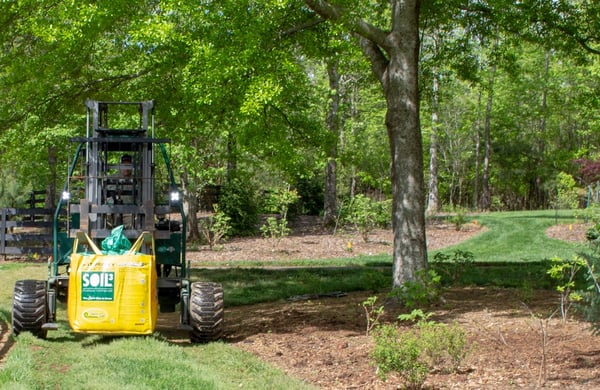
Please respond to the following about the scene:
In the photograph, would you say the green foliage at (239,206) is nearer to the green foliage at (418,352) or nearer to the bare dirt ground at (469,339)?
the bare dirt ground at (469,339)

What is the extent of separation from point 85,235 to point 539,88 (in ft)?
134

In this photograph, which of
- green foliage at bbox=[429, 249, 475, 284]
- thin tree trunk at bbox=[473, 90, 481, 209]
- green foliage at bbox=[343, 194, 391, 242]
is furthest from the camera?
thin tree trunk at bbox=[473, 90, 481, 209]

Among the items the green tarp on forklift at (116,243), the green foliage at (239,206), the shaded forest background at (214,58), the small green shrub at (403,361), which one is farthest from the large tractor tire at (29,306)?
the green foliage at (239,206)

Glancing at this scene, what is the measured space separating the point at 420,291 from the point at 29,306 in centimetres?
506

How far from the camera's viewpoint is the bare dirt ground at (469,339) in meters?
6.49

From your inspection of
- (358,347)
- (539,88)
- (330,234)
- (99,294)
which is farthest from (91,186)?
(539,88)

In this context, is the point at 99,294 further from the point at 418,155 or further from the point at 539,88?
the point at 539,88

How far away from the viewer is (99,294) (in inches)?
312

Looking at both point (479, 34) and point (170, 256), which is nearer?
point (170, 256)

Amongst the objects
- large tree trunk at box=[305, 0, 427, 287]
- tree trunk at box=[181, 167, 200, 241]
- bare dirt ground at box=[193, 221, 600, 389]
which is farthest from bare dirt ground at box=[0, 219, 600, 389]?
tree trunk at box=[181, 167, 200, 241]

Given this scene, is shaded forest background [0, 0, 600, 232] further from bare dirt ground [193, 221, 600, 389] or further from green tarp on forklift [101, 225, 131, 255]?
bare dirt ground [193, 221, 600, 389]

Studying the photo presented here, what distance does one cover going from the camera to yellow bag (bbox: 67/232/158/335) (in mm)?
7910

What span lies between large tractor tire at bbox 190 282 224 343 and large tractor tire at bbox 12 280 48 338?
1866 mm

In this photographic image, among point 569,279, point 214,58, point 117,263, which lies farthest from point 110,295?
point 569,279
